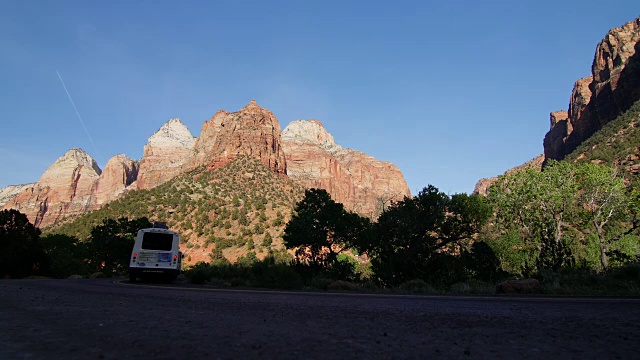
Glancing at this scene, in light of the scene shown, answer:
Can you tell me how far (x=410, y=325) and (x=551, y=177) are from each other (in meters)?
37.2

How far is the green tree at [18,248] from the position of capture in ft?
98.4

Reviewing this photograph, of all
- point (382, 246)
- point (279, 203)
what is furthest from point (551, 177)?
point (279, 203)

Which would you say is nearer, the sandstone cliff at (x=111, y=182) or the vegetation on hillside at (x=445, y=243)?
the vegetation on hillside at (x=445, y=243)

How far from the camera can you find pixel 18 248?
31312 millimetres

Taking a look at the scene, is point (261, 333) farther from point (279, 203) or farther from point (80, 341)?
point (279, 203)

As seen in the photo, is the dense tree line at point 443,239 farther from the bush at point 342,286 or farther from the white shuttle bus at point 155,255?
the white shuttle bus at point 155,255

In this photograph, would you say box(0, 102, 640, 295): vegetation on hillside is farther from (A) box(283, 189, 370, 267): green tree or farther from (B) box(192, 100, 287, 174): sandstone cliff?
(B) box(192, 100, 287, 174): sandstone cliff

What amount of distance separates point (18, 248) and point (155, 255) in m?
20.7

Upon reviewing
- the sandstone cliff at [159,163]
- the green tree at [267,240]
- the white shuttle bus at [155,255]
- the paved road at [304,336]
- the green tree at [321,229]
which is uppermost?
the sandstone cliff at [159,163]

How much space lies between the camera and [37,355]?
106 inches

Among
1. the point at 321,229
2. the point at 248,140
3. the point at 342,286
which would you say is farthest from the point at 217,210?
the point at 342,286

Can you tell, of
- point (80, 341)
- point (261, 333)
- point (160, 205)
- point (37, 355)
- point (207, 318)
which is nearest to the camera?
point (37, 355)

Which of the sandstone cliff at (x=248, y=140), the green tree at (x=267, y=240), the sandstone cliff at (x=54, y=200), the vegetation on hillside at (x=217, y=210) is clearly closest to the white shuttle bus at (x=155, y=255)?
the vegetation on hillside at (x=217, y=210)

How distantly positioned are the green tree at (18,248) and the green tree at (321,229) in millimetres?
22887
